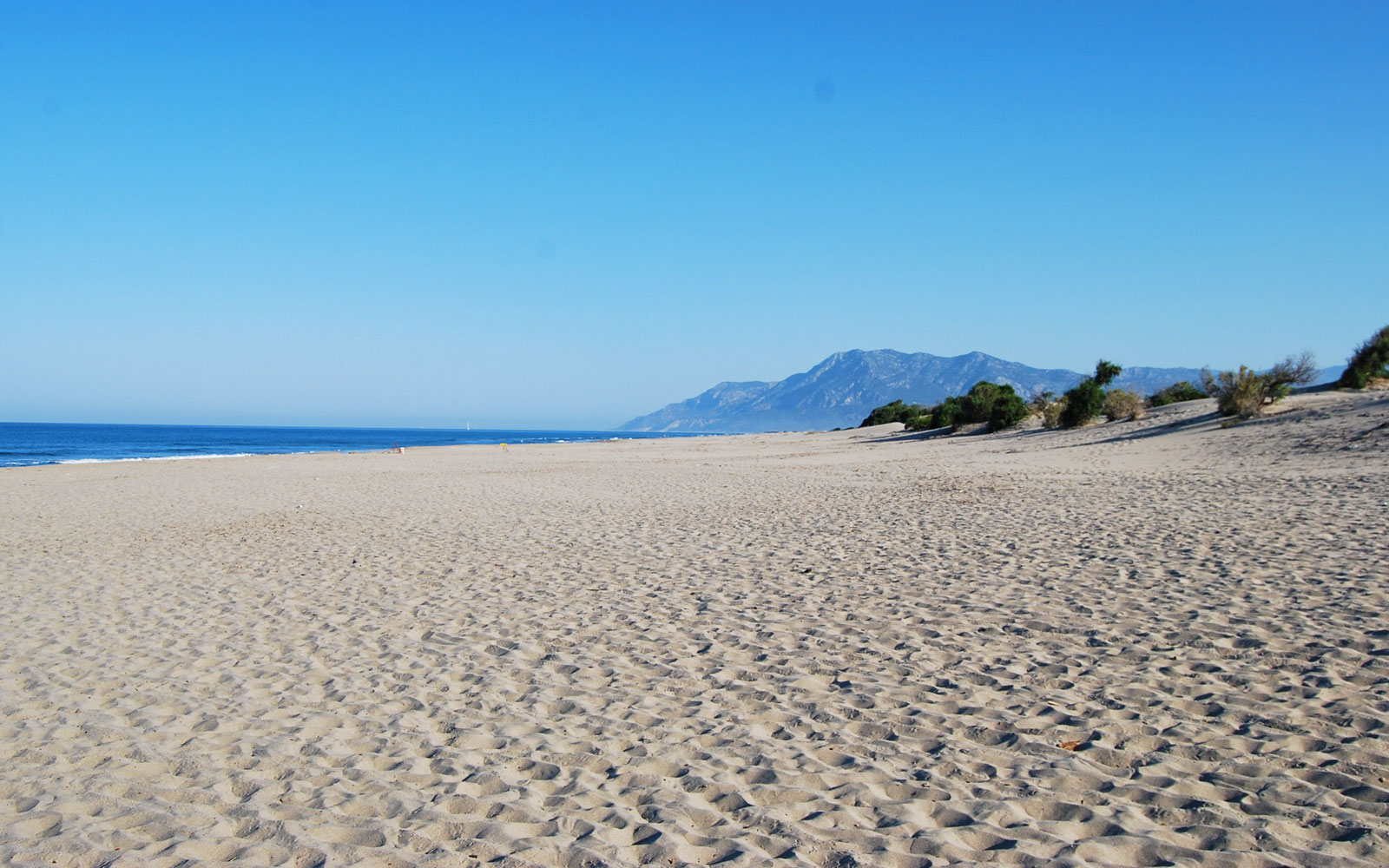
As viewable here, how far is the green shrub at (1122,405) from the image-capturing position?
29.9 m

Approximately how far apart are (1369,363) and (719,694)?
3273 cm

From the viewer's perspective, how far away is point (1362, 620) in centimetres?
596

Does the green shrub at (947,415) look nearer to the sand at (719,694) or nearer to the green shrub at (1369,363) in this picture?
the green shrub at (1369,363)

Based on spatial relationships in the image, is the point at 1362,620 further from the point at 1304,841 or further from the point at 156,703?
the point at 156,703

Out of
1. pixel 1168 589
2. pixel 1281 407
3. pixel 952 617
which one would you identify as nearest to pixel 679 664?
pixel 952 617

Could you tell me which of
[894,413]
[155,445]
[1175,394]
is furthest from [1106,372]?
[155,445]

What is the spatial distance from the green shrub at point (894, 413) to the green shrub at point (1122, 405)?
2185cm

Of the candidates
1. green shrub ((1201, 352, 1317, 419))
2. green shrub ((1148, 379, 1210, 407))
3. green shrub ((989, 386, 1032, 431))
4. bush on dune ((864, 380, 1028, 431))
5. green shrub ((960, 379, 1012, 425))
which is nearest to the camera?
green shrub ((1201, 352, 1317, 419))

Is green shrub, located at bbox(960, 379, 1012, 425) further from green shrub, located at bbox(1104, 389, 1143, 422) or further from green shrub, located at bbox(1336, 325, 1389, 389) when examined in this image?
green shrub, located at bbox(1336, 325, 1389, 389)

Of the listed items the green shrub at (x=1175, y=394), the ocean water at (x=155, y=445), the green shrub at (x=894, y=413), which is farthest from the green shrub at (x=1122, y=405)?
the ocean water at (x=155, y=445)

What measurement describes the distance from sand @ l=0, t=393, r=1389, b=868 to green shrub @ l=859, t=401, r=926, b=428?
42278 millimetres

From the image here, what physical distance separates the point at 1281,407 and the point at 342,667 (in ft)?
89.6

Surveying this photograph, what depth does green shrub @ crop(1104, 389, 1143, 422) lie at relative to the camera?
29.9 m

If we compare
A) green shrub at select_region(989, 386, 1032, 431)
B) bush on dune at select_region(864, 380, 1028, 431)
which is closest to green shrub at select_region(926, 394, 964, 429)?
bush on dune at select_region(864, 380, 1028, 431)
